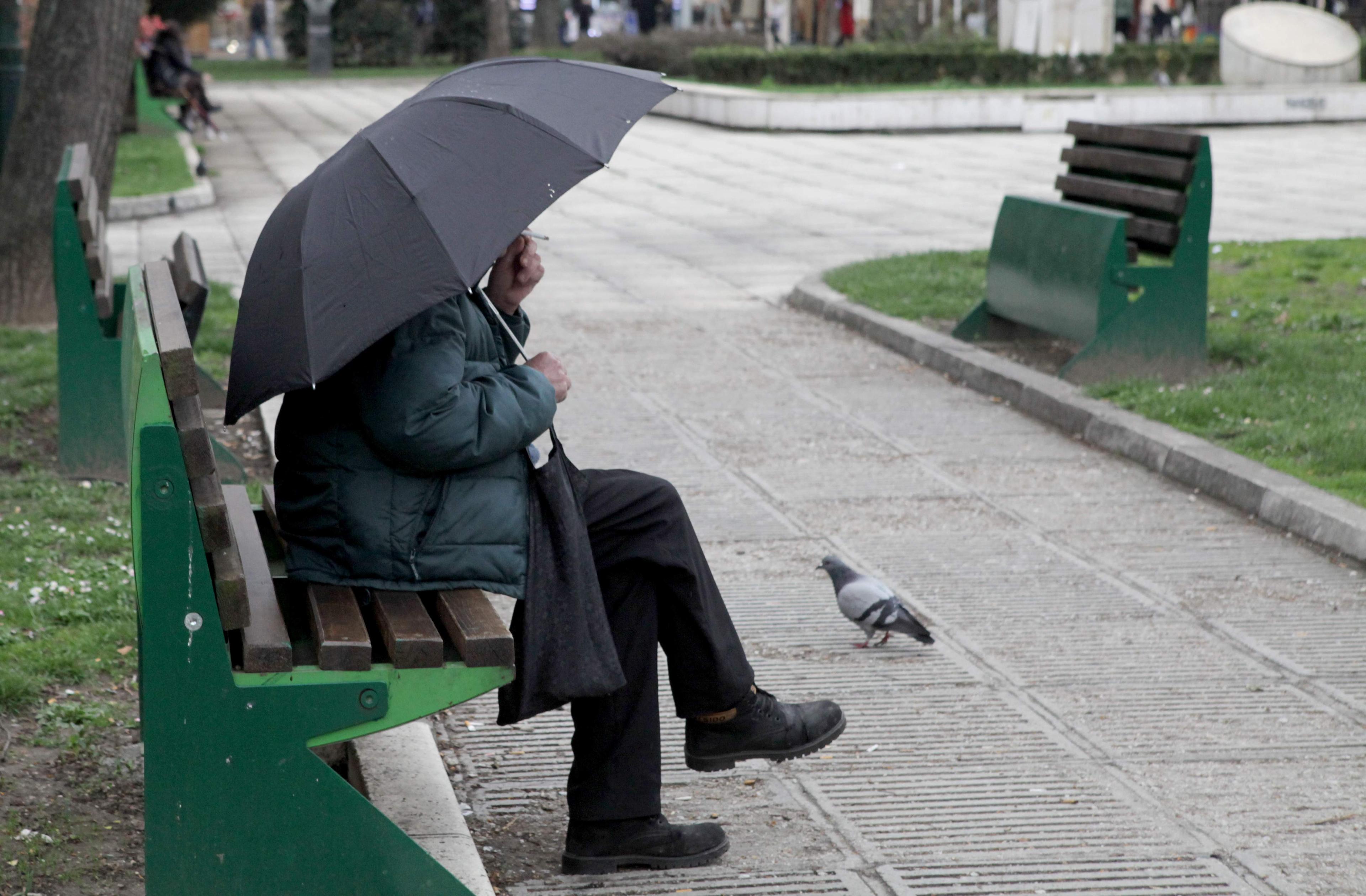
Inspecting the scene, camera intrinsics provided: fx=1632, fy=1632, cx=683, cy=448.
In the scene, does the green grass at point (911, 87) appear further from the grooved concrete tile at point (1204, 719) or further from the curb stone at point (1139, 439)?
the grooved concrete tile at point (1204, 719)

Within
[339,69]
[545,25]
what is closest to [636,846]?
[339,69]

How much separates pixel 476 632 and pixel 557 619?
0.24 metres

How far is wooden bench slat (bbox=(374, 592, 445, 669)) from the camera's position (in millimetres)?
2832

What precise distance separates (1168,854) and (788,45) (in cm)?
3318

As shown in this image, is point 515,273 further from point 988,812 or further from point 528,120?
point 988,812

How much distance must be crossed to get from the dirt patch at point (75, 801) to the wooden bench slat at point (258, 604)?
0.64 metres

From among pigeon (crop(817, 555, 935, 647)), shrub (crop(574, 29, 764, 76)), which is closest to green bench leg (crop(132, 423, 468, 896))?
pigeon (crop(817, 555, 935, 647))

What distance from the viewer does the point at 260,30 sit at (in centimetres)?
4869

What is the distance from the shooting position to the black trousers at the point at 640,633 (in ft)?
10.9

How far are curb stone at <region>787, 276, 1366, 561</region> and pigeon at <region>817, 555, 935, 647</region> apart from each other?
1871 millimetres

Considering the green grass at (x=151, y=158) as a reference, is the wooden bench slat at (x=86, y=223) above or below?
above

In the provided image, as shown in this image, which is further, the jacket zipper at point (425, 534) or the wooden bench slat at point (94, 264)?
the wooden bench slat at point (94, 264)

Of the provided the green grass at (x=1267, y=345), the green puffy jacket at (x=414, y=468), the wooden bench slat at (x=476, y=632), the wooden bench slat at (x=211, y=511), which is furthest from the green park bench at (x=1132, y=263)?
the wooden bench slat at (x=211, y=511)

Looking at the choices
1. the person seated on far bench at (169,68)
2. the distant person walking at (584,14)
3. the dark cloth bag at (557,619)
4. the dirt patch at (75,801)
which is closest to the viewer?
the dark cloth bag at (557,619)
